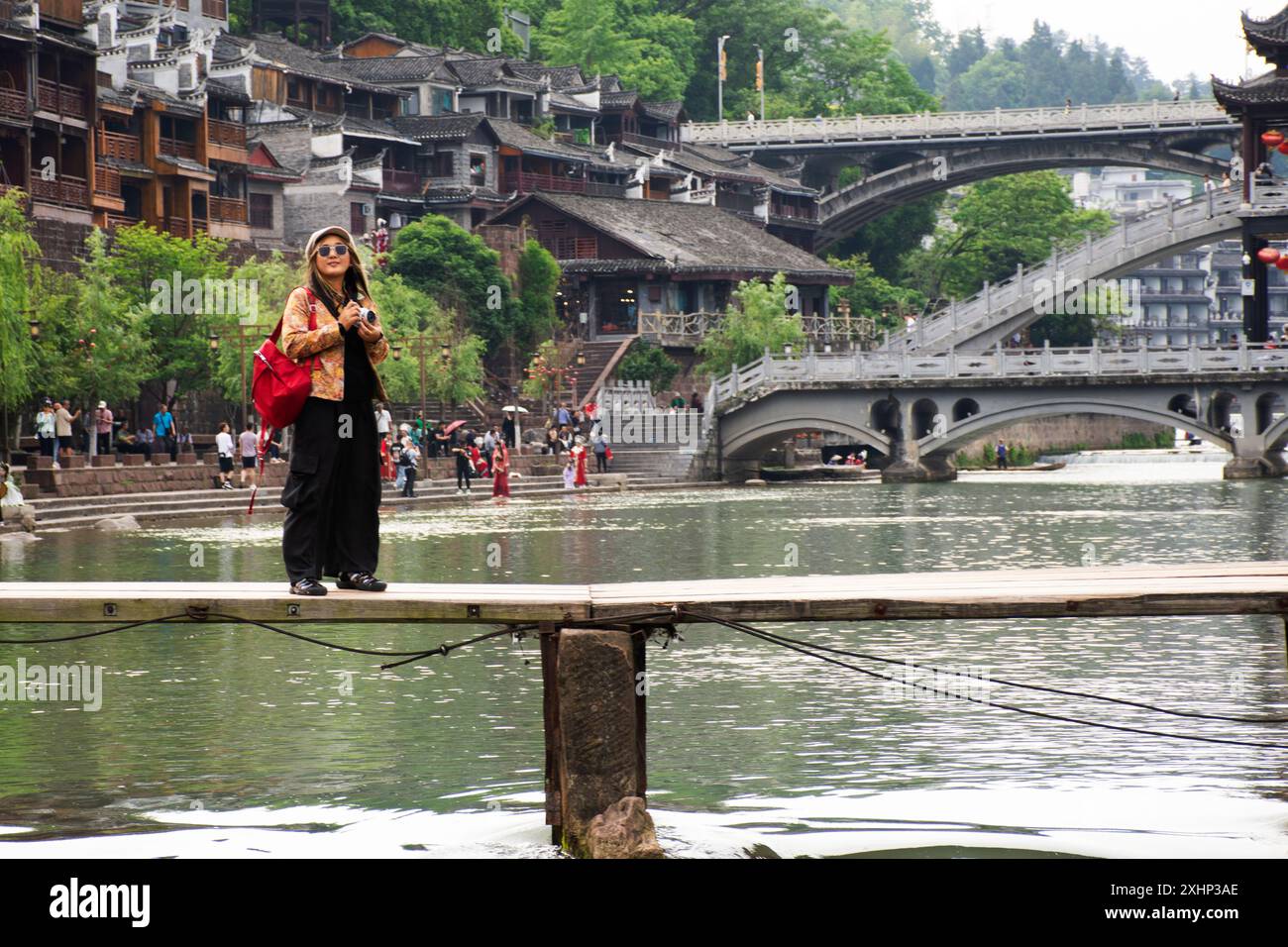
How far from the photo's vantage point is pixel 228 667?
1852cm

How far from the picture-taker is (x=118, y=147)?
58.5 meters

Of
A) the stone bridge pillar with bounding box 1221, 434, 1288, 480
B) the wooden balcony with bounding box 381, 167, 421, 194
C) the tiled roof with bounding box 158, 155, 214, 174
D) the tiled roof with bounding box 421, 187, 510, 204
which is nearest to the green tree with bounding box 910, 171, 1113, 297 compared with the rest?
the tiled roof with bounding box 421, 187, 510, 204

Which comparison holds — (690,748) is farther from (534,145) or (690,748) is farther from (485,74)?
(485,74)

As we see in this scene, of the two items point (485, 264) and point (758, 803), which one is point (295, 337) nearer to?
point (758, 803)

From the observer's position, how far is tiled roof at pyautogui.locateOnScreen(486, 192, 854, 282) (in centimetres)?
7525

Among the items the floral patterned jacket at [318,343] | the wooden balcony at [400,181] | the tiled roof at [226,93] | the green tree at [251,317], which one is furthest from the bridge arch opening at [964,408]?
the floral patterned jacket at [318,343]

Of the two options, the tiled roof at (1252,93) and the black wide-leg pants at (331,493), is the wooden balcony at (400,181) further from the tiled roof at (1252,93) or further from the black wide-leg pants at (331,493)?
the black wide-leg pants at (331,493)

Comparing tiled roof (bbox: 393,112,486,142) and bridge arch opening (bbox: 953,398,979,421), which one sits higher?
tiled roof (bbox: 393,112,486,142)

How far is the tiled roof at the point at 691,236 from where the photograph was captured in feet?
247

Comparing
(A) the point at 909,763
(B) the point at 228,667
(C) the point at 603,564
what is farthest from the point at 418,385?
(A) the point at 909,763

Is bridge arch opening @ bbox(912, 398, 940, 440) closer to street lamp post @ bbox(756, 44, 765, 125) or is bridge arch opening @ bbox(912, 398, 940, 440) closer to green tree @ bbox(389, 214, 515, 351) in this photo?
green tree @ bbox(389, 214, 515, 351)

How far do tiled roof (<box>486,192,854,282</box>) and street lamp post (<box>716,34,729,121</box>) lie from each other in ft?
56.2

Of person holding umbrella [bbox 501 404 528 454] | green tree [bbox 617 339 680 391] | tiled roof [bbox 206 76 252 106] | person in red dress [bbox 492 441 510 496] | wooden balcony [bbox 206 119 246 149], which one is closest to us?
person in red dress [bbox 492 441 510 496]

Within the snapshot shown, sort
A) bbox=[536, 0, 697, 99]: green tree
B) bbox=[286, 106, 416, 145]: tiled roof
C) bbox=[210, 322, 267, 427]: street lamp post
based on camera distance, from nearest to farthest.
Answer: bbox=[210, 322, 267, 427]: street lamp post → bbox=[286, 106, 416, 145]: tiled roof → bbox=[536, 0, 697, 99]: green tree
